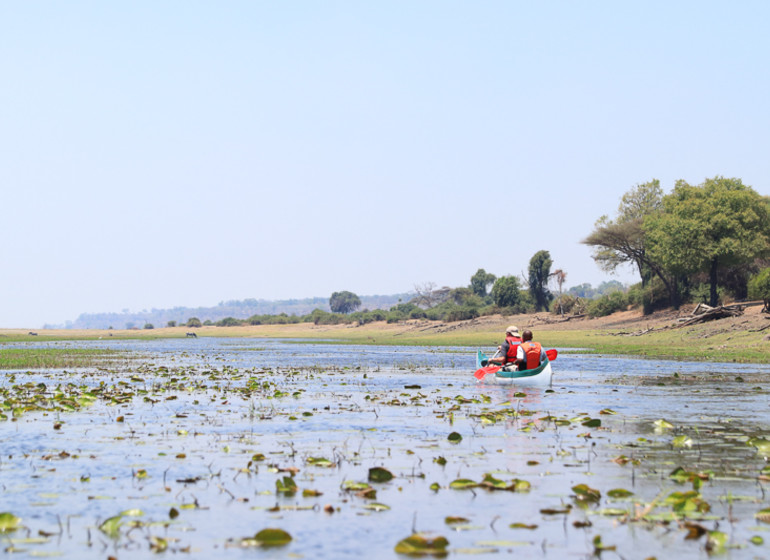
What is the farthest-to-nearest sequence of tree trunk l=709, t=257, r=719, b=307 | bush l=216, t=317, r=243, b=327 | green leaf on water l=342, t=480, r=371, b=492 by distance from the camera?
bush l=216, t=317, r=243, b=327 → tree trunk l=709, t=257, r=719, b=307 → green leaf on water l=342, t=480, r=371, b=492

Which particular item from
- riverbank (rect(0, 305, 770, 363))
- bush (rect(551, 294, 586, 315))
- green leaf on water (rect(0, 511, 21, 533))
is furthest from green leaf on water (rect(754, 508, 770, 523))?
bush (rect(551, 294, 586, 315))

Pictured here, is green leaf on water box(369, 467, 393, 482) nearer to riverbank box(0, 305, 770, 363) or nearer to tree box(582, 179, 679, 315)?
riverbank box(0, 305, 770, 363)

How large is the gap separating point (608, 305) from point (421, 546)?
273 ft

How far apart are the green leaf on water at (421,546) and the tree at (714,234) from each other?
66.6 meters

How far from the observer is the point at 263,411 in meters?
21.1

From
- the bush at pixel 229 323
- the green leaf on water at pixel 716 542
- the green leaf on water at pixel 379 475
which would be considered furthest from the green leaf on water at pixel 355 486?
the bush at pixel 229 323

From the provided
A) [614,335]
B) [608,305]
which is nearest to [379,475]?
[614,335]

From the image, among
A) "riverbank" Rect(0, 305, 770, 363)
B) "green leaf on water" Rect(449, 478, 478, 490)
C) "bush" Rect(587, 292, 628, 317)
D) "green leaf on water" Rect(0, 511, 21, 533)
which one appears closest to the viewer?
"green leaf on water" Rect(0, 511, 21, 533)

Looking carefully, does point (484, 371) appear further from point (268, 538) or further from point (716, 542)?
point (268, 538)

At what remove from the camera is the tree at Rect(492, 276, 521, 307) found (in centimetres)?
10644

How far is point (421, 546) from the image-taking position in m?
8.64

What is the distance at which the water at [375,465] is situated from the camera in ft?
30.2

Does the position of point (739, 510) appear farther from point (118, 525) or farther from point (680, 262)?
point (680, 262)

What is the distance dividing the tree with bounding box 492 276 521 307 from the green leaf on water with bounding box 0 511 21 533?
318ft
